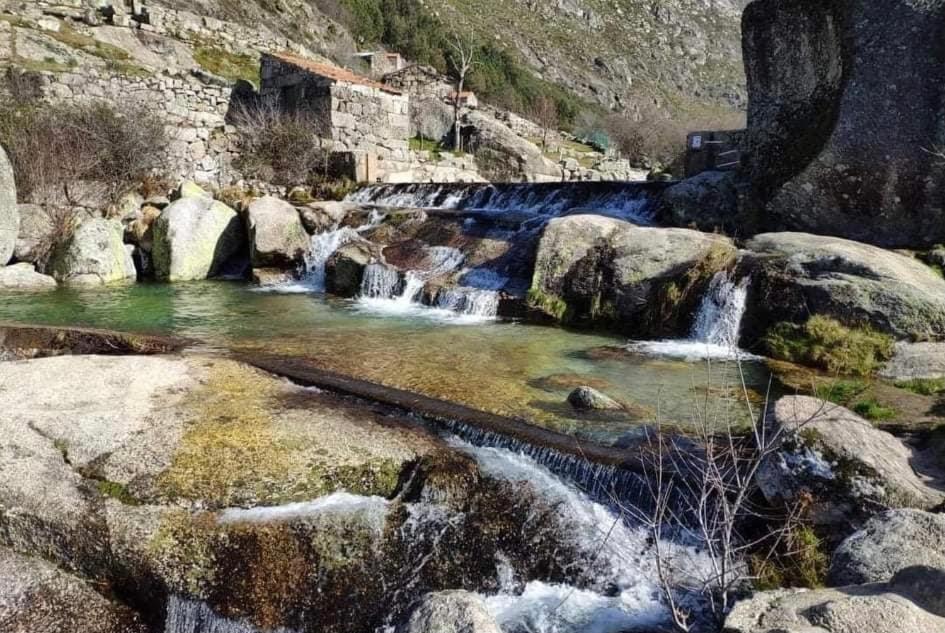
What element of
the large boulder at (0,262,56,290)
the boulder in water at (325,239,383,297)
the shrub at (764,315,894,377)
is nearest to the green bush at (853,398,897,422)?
the shrub at (764,315,894,377)

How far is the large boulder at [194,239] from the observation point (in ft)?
46.3

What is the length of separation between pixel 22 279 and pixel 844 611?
14232 mm

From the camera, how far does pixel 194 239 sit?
14320 mm

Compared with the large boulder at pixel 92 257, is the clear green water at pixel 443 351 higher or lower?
lower

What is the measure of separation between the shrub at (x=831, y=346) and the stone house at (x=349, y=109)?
1476cm

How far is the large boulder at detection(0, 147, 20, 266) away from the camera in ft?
41.6

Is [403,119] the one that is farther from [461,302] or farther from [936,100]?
[936,100]

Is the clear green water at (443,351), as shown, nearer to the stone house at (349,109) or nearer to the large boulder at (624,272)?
the large boulder at (624,272)

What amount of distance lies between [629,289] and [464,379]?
3974 millimetres

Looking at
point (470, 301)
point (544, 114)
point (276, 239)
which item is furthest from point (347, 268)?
point (544, 114)

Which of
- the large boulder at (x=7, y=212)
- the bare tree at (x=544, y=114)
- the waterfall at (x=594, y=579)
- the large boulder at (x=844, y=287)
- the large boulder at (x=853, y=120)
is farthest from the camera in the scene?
the bare tree at (x=544, y=114)

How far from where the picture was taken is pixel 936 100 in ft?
28.2

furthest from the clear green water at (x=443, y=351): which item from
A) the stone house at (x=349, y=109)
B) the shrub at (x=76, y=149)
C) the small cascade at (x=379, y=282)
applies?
the stone house at (x=349, y=109)

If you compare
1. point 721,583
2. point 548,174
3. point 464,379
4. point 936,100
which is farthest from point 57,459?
point 548,174
